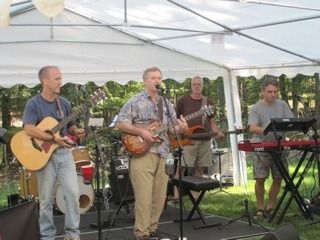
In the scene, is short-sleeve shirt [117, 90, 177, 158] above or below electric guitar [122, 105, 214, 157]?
above

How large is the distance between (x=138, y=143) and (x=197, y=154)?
2.84m

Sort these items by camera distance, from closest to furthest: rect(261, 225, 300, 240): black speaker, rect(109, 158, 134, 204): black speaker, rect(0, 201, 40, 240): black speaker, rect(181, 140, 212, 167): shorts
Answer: rect(261, 225, 300, 240): black speaker, rect(0, 201, 40, 240): black speaker, rect(109, 158, 134, 204): black speaker, rect(181, 140, 212, 167): shorts

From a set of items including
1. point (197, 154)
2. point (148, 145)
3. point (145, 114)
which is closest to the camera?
point (148, 145)

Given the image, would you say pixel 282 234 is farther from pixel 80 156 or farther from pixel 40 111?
pixel 80 156

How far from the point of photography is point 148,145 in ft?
17.1

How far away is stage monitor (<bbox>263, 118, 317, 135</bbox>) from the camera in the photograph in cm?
595

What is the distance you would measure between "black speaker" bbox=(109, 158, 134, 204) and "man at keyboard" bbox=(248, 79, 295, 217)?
1.69 m

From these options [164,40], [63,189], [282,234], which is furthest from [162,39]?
[282,234]

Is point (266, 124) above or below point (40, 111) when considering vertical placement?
below

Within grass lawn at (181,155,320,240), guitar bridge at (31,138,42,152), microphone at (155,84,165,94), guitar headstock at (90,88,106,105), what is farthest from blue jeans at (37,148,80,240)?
grass lawn at (181,155,320,240)

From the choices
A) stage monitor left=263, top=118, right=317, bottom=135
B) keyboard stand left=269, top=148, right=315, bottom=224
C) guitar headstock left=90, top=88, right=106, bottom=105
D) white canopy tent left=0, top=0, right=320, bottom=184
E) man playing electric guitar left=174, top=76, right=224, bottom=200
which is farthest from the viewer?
man playing electric guitar left=174, top=76, right=224, bottom=200

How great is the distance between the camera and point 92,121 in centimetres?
539

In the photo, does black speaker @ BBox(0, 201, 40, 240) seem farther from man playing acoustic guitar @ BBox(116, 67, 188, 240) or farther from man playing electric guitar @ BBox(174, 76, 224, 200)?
man playing electric guitar @ BBox(174, 76, 224, 200)

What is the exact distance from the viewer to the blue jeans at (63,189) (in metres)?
5.07
